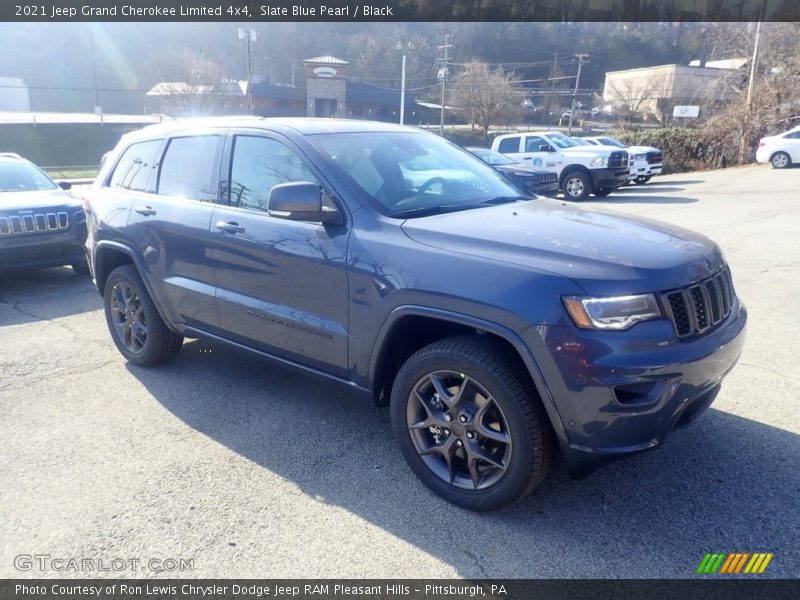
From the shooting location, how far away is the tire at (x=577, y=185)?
16.6m

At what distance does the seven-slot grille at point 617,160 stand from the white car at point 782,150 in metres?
9.54

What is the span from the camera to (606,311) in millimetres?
2494

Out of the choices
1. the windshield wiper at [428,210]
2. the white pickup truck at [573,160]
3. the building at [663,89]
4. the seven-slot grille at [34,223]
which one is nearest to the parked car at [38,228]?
the seven-slot grille at [34,223]

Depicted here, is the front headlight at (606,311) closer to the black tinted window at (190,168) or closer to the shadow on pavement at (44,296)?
the black tinted window at (190,168)

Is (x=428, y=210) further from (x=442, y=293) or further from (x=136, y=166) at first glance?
(x=136, y=166)

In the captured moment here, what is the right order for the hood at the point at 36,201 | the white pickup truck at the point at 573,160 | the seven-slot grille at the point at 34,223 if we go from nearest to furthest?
1. the seven-slot grille at the point at 34,223
2. the hood at the point at 36,201
3. the white pickup truck at the point at 573,160

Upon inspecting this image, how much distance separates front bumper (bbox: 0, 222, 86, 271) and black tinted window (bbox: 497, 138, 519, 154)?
13.1 meters

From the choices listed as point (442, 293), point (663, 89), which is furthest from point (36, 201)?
point (663, 89)

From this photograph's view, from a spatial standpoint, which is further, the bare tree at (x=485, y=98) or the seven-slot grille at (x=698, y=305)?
the bare tree at (x=485, y=98)

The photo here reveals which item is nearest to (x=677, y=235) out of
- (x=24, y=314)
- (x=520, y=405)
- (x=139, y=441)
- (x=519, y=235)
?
(x=519, y=235)

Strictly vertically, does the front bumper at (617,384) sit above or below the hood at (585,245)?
below

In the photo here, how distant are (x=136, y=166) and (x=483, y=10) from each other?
71.4 metres

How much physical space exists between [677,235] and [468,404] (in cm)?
143

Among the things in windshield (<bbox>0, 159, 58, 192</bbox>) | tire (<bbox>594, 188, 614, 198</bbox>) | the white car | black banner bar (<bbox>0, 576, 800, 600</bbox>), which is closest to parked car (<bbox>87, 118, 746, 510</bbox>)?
black banner bar (<bbox>0, 576, 800, 600</bbox>)
